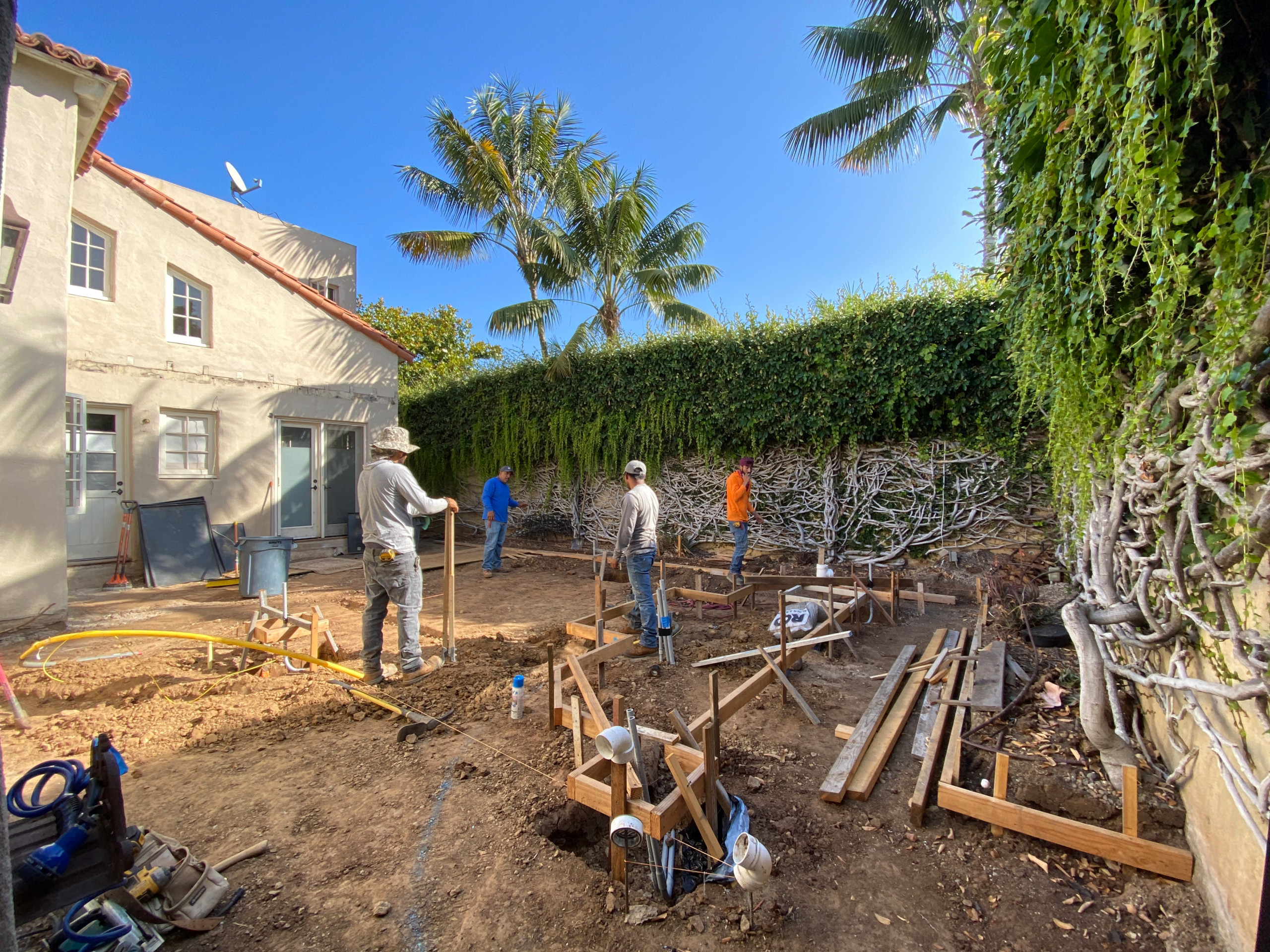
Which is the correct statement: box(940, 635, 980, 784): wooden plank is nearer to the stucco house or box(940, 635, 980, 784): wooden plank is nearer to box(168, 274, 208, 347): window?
the stucco house

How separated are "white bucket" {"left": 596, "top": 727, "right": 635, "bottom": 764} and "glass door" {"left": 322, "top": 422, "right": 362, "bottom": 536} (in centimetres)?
1066

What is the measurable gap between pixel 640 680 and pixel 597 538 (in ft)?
Result: 24.9

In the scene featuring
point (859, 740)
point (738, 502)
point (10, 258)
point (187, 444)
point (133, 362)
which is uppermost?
point (133, 362)

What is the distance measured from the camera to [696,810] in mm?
2631

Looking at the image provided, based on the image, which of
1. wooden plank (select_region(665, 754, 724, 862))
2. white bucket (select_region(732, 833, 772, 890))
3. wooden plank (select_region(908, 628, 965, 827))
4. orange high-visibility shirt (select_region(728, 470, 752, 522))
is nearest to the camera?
white bucket (select_region(732, 833, 772, 890))

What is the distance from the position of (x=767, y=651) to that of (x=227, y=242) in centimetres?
1131

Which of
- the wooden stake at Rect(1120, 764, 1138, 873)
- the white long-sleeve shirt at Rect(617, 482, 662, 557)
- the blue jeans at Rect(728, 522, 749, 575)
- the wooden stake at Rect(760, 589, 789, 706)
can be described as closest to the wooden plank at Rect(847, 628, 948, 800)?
the wooden stake at Rect(760, 589, 789, 706)

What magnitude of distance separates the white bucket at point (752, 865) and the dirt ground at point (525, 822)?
0.27 meters

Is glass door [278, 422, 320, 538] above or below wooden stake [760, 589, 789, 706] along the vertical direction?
above

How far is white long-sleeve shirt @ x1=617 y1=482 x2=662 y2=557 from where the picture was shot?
5.80 meters

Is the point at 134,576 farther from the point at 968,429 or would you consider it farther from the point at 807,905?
the point at 968,429

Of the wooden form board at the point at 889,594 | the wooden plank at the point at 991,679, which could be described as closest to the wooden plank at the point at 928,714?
the wooden plank at the point at 991,679

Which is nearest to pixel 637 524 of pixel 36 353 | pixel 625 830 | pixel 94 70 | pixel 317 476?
pixel 625 830

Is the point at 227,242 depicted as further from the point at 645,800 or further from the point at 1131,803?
the point at 1131,803
